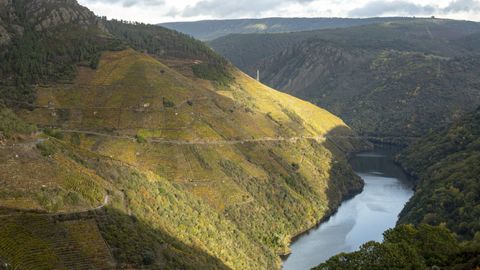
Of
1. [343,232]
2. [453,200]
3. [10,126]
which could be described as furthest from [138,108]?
[453,200]

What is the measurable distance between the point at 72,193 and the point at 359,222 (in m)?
106

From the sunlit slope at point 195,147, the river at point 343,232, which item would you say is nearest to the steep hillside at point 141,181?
the sunlit slope at point 195,147

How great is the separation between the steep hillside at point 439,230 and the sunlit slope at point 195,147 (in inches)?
1306

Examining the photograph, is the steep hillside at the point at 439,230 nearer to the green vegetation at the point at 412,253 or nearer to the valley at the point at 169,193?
the green vegetation at the point at 412,253

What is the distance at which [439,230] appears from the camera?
3553 inches

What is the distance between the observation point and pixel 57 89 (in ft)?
602

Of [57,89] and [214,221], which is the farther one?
[57,89]

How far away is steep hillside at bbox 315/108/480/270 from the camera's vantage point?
83625 mm

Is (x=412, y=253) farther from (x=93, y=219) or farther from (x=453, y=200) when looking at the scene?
(x=453, y=200)

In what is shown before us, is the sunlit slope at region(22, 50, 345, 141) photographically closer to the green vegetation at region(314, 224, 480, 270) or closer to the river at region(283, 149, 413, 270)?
the river at region(283, 149, 413, 270)

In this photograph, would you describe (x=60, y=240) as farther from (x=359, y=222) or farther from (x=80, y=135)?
(x=359, y=222)

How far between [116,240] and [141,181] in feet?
101

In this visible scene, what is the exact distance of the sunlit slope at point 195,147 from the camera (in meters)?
148

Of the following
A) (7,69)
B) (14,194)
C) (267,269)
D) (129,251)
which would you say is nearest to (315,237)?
(267,269)
